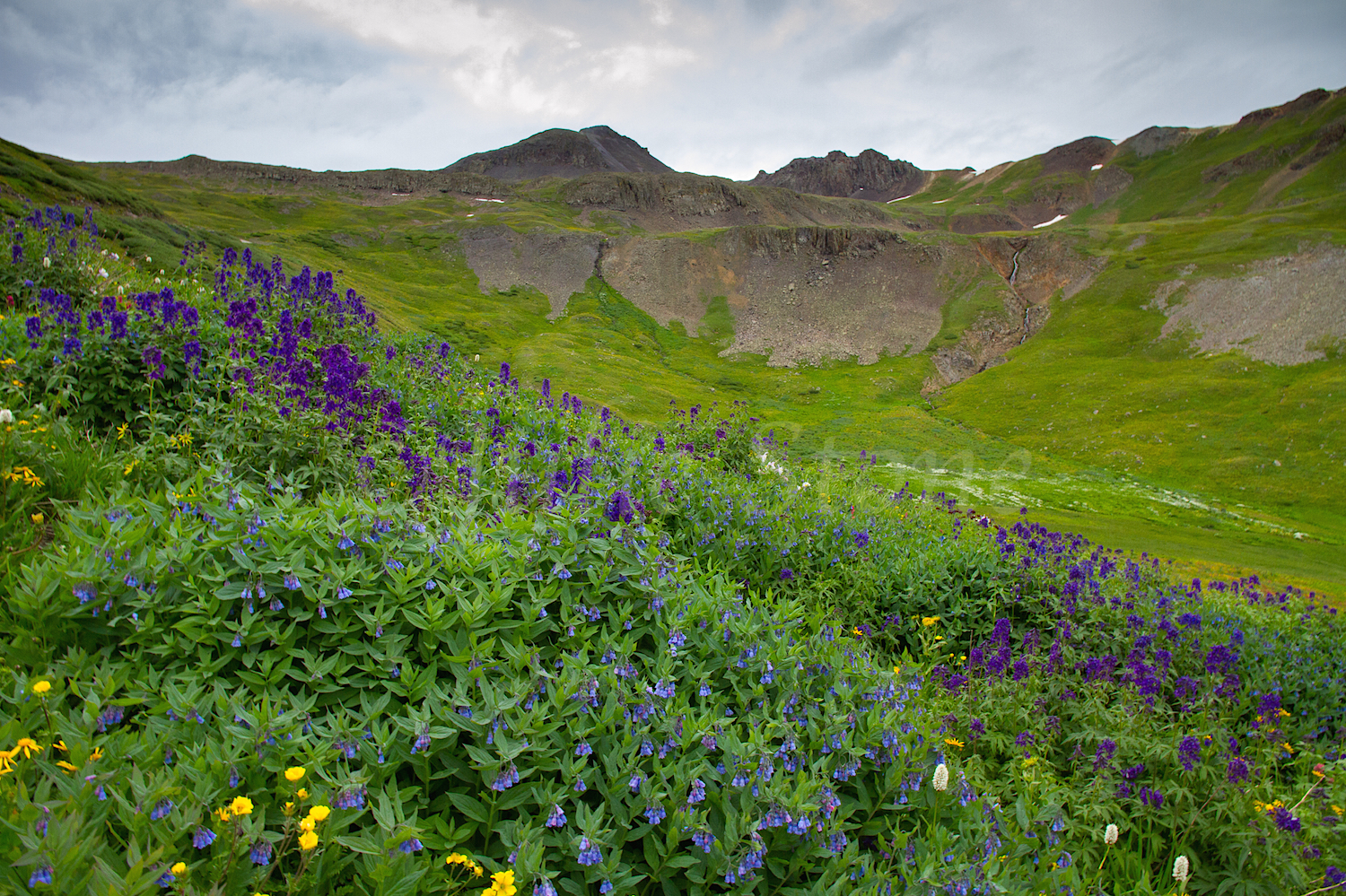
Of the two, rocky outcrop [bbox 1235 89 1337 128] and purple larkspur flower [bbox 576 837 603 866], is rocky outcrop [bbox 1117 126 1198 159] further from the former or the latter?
purple larkspur flower [bbox 576 837 603 866]

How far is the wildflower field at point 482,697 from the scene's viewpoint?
242 cm

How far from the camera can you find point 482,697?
311 cm

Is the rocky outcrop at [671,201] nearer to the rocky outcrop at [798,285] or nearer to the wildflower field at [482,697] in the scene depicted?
the rocky outcrop at [798,285]

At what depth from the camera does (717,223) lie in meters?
138

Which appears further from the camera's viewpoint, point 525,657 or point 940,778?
point 940,778

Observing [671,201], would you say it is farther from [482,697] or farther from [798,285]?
[482,697]

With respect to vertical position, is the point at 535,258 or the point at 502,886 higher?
the point at 535,258

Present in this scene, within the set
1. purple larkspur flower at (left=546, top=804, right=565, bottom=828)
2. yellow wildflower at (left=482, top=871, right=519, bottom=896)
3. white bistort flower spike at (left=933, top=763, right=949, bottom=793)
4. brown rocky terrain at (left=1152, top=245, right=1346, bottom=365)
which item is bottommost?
white bistort flower spike at (left=933, top=763, right=949, bottom=793)

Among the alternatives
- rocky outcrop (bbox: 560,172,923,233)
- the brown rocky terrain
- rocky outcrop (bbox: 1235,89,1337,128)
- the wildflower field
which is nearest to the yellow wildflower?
the wildflower field

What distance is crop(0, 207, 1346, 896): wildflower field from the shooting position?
2.42 m

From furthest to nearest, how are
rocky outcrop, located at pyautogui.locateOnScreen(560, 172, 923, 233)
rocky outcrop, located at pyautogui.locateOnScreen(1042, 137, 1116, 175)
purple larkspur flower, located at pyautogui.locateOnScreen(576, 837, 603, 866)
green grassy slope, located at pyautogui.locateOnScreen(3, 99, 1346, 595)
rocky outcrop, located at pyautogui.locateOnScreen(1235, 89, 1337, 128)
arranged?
rocky outcrop, located at pyautogui.locateOnScreen(1042, 137, 1116, 175) → rocky outcrop, located at pyautogui.locateOnScreen(1235, 89, 1337, 128) → rocky outcrop, located at pyautogui.locateOnScreen(560, 172, 923, 233) → green grassy slope, located at pyautogui.locateOnScreen(3, 99, 1346, 595) → purple larkspur flower, located at pyautogui.locateOnScreen(576, 837, 603, 866)

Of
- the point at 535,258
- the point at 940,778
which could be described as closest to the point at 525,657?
the point at 940,778

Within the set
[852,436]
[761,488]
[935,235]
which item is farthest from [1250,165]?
[761,488]

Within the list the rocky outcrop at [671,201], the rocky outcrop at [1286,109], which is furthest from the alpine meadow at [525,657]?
the rocky outcrop at [1286,109]
